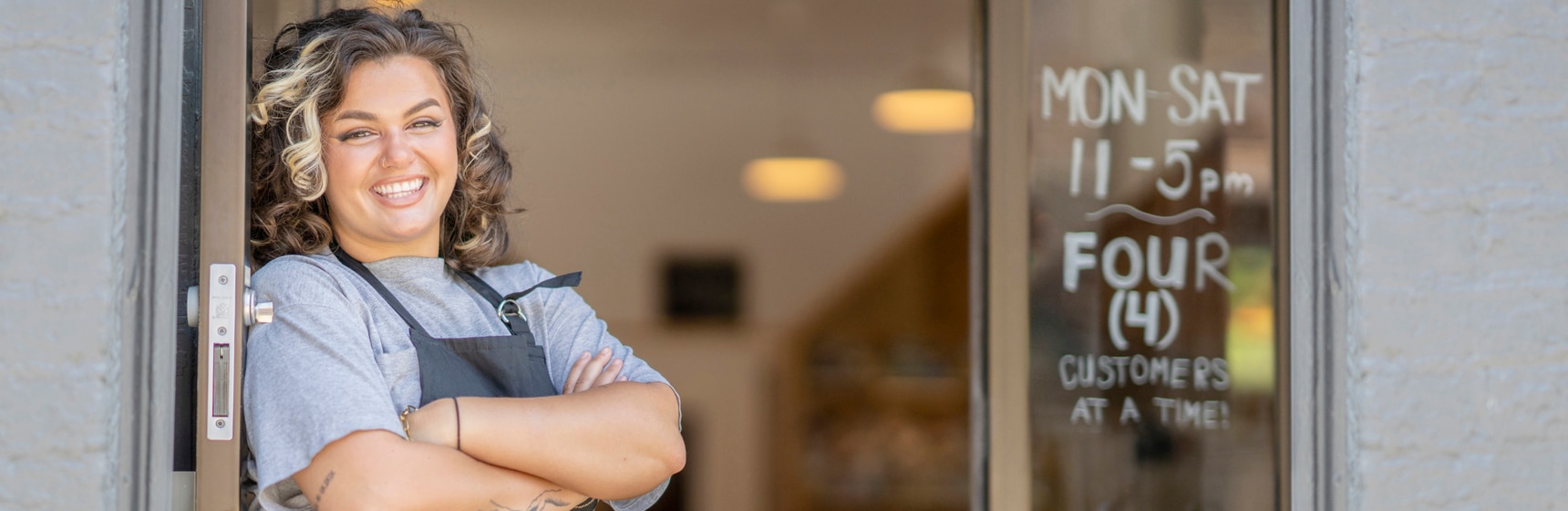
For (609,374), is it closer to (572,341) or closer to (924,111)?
(572,341)

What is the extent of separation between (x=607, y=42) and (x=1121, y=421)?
3734mm

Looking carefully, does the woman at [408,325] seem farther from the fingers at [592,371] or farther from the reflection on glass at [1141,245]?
the reflection on glass at [1141,245]

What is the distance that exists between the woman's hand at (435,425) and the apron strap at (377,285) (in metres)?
0.17

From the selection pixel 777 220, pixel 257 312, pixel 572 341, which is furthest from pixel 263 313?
pixel 777 220

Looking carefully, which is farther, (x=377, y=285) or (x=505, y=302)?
(x=505, y=302)

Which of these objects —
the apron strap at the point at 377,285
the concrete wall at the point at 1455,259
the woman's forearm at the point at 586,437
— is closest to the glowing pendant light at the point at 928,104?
the concrete wall at the point at 1455,259

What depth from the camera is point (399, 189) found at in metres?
2.14

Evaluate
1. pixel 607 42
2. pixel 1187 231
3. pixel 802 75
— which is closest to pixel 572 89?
pixel 607 42

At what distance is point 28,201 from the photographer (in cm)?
192

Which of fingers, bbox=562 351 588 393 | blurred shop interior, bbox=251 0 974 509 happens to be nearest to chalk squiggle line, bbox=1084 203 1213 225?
fingers, bbox=562 351 588 393

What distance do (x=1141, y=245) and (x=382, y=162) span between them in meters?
1.49

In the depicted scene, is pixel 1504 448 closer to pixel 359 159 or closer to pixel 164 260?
pixel 359 159

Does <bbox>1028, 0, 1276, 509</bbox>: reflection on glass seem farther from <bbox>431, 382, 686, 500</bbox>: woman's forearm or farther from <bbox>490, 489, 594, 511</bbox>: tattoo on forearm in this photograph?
<bbox>490, 489, 594, 511</bbox>: tattoo on forearm

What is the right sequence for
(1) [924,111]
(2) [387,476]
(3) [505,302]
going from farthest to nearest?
1. (1) [924,111]
2. (3) [505,302]
3. (2) [387,476]
